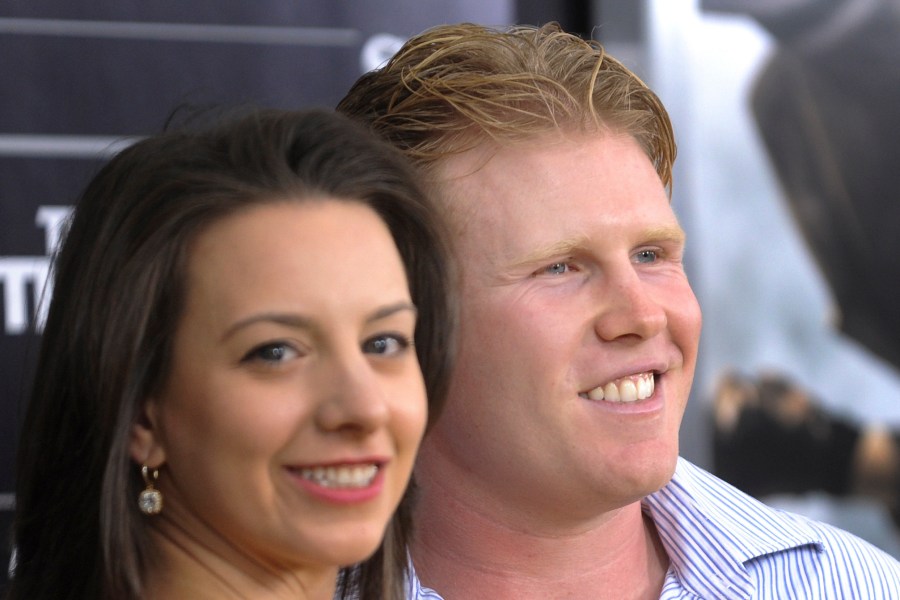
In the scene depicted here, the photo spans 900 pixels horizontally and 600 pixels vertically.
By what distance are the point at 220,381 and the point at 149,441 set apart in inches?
5.1

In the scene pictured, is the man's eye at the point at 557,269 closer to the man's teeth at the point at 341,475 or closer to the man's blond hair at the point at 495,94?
the man's blond hair at the point at 495,94

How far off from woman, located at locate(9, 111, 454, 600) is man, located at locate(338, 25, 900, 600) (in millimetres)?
429

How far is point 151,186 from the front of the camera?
4.93 ft

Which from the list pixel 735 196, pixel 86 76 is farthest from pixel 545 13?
pixel 86 76

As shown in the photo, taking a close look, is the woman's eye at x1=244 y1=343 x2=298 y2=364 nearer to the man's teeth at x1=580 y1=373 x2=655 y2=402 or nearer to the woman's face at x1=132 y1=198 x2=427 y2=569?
the woman's face at x1=132 y1=198 x2=427 y2=569

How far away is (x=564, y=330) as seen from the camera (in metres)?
1.93

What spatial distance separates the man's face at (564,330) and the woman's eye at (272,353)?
0.59 meters

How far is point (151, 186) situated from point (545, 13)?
154 centimetres

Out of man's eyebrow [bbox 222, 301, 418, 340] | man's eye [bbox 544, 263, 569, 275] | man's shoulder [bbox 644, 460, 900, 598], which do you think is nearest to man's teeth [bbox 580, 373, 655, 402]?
man's eye [bbox 544, 263, 569, 275]

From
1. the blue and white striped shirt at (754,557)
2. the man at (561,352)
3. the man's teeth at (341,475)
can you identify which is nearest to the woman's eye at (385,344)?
the man's teeth at (341,475)

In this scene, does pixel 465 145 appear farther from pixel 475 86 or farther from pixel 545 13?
pixel 545 13

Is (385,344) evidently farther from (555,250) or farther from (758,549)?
(758,549)

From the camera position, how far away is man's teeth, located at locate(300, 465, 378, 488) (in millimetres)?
1420

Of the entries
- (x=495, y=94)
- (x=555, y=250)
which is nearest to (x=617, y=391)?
(x=555, y=250)
